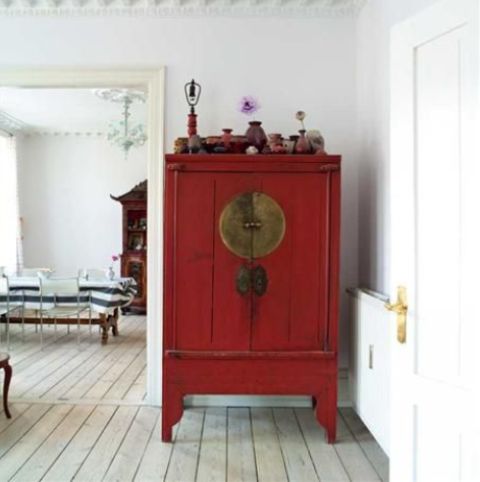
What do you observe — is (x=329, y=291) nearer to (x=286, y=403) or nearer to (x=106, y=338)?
(x=286, y=403)

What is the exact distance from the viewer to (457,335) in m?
1.63

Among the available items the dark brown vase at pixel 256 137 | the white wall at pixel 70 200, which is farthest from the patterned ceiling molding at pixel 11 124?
the dark brown vase at pixel 256 137

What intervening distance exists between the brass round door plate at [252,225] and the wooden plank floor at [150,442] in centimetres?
114

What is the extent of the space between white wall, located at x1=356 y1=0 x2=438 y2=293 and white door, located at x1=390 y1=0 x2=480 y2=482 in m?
0.91

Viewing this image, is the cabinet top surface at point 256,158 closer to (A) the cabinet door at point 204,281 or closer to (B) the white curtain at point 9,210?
(A) the cabinet door at point 204,281

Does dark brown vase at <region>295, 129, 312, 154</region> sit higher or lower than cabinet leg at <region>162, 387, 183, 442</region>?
higher

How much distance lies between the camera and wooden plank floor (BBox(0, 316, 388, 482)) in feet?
7.91

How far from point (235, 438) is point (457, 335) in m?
1.68

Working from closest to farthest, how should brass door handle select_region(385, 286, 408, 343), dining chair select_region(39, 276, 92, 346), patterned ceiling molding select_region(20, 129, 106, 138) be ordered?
brass door handle select_region(385, 286, 408, 343)
dining chair select_region(39, 276, 92, 346)
patterned ceiling molding select_region(20, 129, 106, 138)

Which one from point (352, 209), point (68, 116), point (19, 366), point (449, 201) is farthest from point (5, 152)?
point (449, 201)

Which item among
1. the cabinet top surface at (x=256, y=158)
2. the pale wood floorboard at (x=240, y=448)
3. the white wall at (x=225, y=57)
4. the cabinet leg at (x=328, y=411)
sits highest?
the white wall at (x=225, y=57)

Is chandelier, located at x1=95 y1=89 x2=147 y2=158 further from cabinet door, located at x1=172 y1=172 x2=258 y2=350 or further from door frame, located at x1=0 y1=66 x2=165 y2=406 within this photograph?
cabinet door, located at x1=172 y1=172 x2=258 y2=350

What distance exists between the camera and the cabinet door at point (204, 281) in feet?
9.12

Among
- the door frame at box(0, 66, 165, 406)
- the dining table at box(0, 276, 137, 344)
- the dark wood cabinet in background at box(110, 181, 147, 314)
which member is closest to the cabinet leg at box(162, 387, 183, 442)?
the door frame at box(0, 66, 165, 406)
